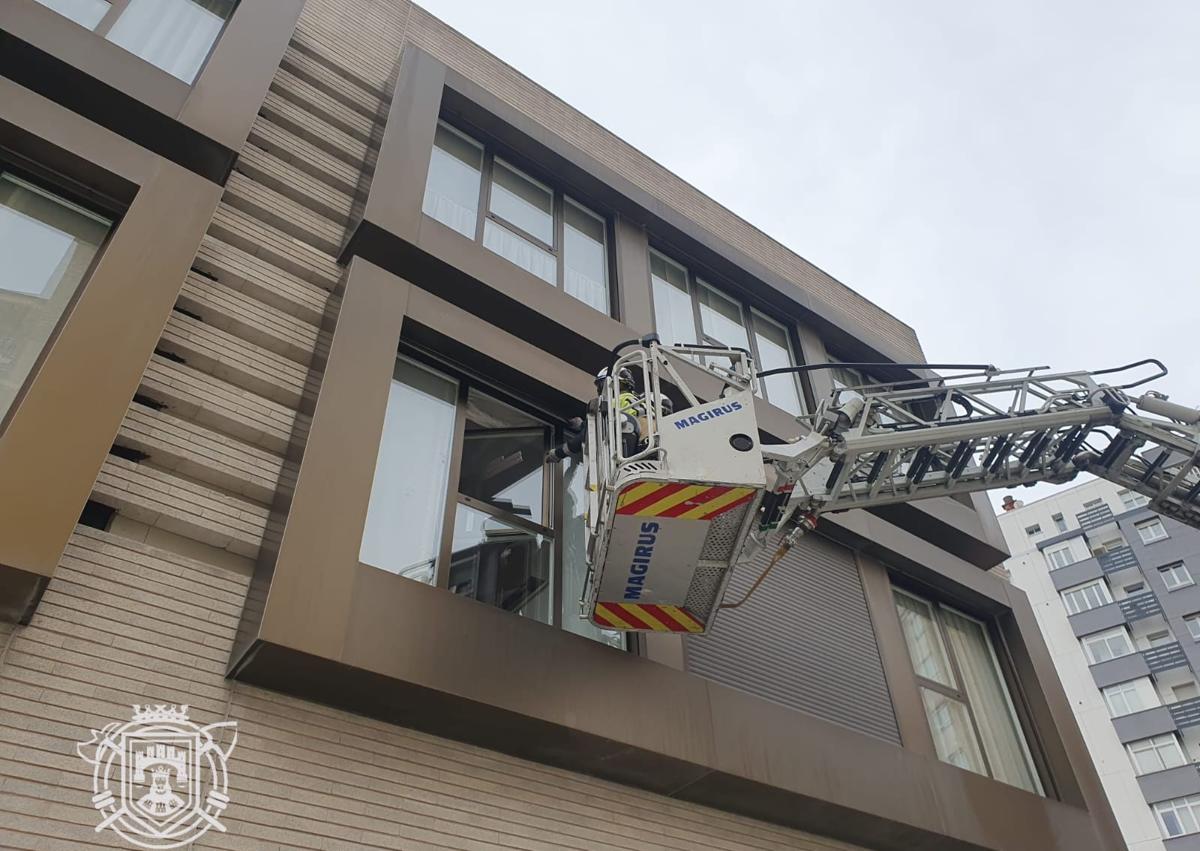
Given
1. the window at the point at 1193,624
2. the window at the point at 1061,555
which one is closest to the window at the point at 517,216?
the window at the point at 1193,624

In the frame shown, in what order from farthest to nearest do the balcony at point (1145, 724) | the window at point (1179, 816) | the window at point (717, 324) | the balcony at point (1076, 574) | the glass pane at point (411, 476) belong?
the balcony at point (1076, 574), the balcony at point (1145, 724), the window at point (1179, 816), the window at point (717, 324), the glass pane at point (411, 476)

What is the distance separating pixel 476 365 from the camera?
8.09 m

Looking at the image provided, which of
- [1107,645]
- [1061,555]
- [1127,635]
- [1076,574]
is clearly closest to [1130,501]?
[1061,555]

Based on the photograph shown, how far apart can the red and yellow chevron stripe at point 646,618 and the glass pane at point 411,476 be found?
1409mm

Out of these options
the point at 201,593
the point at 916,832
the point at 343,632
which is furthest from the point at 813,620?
the point at 201,593

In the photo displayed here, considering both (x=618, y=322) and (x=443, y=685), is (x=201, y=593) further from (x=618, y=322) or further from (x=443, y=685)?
(x=618, y=322)

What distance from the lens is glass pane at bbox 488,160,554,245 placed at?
1038 centimetres

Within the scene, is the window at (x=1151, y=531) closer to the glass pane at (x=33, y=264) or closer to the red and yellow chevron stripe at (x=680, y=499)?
the red and yellow chevron stripe at (x=680, y=499)

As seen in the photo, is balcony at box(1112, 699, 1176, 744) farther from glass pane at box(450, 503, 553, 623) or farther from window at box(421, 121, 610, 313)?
glass pane at box(450, 503, 553, 623)

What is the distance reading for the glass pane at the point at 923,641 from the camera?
10.9 m

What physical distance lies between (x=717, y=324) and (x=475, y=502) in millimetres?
6100

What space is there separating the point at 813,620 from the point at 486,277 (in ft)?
17.3

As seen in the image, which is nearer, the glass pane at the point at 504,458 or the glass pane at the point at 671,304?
the glass pane at the point at 504,458

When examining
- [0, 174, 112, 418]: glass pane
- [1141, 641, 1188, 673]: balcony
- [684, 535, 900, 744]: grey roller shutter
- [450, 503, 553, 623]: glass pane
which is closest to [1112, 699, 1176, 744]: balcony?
[1141, 641, 1188, 673]: balcony
